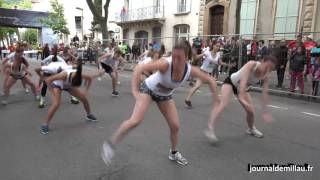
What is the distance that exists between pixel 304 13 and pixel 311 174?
1596cm

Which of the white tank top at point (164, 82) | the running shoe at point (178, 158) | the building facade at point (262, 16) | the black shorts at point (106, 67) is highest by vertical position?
the building facade at point (262, 16)

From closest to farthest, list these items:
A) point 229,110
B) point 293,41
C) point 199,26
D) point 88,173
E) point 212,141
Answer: point 88,173
point 212,141
point 229,110
point 293,41
point 199,26

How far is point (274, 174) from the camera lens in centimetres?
494

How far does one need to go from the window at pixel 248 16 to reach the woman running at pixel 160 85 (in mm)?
18465

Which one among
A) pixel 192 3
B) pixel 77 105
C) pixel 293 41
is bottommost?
pixel 77 105

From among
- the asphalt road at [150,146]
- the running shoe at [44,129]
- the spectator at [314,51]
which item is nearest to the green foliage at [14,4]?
the spectator at [314,51]

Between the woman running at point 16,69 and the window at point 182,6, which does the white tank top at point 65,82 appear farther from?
the window at point 182,6

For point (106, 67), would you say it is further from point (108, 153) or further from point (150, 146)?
point (108, 153)

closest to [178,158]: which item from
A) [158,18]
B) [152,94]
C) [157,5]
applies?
[152,94]

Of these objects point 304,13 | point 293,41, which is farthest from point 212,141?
point 304,13

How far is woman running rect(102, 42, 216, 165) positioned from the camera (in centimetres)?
473

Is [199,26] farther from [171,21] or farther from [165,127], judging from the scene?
[165,127]

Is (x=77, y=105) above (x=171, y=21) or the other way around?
the other way around

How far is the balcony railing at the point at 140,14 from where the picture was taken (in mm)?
32322
